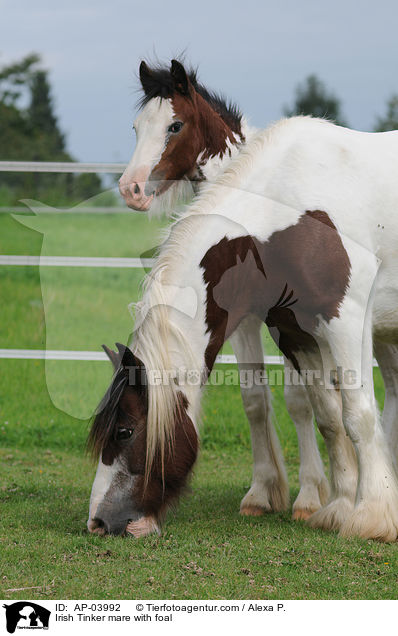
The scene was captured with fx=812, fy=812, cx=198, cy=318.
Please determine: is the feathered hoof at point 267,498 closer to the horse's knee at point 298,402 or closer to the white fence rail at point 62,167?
the horse's knee at point 298,402

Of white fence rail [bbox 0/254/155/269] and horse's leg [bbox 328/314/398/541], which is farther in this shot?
white fence rail [bbox 0/254/155/269]

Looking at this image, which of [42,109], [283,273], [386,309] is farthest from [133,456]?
[42,109]

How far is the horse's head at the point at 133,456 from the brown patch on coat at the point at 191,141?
1.33 metres

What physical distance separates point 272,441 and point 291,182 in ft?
5.66

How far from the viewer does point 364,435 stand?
4.27m

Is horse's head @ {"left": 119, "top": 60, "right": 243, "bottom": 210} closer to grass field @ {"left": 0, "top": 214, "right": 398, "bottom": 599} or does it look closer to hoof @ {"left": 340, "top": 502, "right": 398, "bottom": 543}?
grass field @ {"left": 0, "top": 214, "right": 398, "bottom": 599}

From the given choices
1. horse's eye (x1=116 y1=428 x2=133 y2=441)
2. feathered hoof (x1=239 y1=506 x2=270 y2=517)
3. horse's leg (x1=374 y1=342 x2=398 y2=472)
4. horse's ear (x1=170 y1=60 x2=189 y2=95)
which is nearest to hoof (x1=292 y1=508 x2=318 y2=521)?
feathered hoof (x1=239 y1=506 x2=270 y2=517)

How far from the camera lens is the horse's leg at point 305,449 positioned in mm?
4926

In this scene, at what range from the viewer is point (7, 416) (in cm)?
722

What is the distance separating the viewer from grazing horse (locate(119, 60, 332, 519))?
4.75 m

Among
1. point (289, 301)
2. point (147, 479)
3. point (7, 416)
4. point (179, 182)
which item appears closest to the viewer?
point (147, 479)

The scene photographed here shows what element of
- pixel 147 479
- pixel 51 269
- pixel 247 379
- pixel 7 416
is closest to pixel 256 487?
pixel 247 379

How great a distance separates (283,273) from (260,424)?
131 cm
